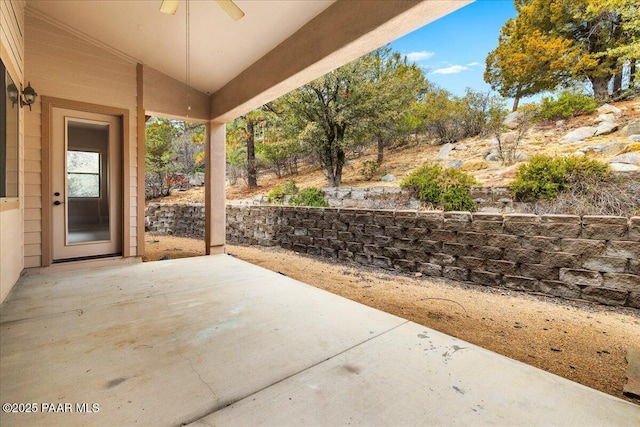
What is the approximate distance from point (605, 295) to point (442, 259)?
1.62 meters

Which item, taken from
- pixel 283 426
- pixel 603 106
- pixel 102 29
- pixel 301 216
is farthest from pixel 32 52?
pixel 603 106

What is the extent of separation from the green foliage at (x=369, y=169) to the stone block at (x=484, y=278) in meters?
5.11

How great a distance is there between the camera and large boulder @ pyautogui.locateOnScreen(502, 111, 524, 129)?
7.91m

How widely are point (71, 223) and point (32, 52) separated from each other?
2173 mm

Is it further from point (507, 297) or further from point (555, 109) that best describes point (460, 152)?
point (507, 297)

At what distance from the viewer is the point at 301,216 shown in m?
6.00

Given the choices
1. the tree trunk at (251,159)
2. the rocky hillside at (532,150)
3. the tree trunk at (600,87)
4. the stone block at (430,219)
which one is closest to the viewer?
the stone block at (430,219)

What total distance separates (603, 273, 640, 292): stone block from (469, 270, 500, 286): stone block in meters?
0.96

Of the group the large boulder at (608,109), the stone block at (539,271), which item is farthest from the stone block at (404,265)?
the large boulder at (608,109)

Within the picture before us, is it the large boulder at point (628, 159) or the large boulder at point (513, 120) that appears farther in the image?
the large boulder at point (513, 120)

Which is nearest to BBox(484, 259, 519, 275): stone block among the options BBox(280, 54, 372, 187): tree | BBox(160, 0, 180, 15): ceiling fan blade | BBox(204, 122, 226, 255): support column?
BBox(160, 0, 180, 15): ceiling fan blade

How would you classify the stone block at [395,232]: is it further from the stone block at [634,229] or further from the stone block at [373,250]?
the stone block at [634,229]

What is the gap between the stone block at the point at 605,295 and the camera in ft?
9.20

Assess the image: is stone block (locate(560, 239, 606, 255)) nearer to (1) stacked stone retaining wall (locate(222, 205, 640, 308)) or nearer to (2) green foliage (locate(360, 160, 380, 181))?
(1) stacked stone retaining wall (locate(222, 205, 640, 308))
